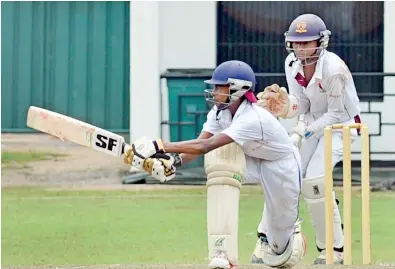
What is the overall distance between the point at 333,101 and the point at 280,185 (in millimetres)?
1267

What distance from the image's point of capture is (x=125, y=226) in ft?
32.4

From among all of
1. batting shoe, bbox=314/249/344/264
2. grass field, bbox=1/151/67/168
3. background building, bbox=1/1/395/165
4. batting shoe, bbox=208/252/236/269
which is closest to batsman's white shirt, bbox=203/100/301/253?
batting shoe, bbox=208/252/236/269

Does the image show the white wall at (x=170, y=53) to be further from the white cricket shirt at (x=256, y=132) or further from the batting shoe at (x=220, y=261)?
the batting shoe at (x=220, y=261)

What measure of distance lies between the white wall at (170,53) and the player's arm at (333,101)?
18.2ft

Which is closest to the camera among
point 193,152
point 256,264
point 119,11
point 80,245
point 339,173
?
point 193,152

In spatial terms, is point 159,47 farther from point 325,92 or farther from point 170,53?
point 325,92

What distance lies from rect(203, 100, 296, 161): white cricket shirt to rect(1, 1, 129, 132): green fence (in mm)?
8380

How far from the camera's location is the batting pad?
627 cm

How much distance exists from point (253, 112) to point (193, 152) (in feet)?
1.53

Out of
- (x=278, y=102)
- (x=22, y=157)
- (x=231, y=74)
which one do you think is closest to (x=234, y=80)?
(x=231, y=74)

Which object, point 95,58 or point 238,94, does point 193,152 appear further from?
point 95,58

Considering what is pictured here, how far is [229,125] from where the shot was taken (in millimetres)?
6832

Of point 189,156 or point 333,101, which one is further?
point 333,101

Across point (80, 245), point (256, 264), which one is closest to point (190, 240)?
point (80, 245)
